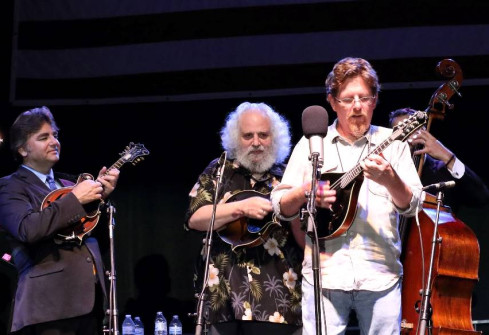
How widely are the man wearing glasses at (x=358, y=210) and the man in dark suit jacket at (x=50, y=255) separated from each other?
146 centimetres

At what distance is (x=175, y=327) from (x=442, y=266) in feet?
7.42

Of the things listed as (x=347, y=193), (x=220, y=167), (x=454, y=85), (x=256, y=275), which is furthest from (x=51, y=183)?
(x=454, y=85)

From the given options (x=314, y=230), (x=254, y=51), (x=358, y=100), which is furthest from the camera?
(x=254, y=51)

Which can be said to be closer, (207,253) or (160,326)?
(207,253)

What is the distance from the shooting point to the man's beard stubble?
4285 mm

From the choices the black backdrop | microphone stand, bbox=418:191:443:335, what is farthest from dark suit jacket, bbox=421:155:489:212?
the black backdrop

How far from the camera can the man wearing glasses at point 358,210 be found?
329cm

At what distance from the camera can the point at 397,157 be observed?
11.3ft

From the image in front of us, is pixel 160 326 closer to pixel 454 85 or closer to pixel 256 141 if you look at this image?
pixel 256 141

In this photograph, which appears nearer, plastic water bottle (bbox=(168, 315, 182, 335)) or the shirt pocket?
the shirt pocket

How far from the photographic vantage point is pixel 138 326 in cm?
593

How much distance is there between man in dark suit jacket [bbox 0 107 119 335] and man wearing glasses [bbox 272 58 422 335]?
1.46m

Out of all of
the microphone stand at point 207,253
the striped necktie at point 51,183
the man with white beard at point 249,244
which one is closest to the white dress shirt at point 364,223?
the microphone stand at point 207,253

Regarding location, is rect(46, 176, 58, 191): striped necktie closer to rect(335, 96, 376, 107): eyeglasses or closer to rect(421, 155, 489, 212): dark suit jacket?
rect(335, 96, 376, 107): eyeglasses
